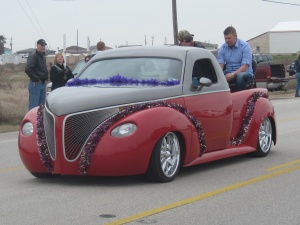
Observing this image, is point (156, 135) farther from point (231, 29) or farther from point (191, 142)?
point (231, 29)

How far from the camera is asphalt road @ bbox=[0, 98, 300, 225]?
7.07 m

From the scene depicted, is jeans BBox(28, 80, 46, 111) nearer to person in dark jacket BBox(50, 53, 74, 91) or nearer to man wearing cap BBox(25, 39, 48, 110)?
man wearing cap BBox(25, 39, 48, 110)

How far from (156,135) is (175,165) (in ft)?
2.14

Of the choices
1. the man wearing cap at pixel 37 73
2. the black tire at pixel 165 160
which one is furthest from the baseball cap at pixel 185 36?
the man wearing cap at pixel 37 73

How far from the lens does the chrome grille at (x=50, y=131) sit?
8.74m

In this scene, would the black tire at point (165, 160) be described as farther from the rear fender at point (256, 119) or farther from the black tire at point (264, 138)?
the black tire at point (264, 138)

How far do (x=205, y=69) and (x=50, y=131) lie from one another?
257cm

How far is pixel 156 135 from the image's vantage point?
8.65m

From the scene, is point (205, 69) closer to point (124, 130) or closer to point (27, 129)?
point (124, 130)

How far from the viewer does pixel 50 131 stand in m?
8.81

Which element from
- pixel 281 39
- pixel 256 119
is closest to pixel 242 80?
pixel 256 119

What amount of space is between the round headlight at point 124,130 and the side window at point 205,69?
1829 millimetres

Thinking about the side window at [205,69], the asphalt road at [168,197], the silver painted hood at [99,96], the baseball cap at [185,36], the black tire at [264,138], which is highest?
the baseball cap at [185,36]

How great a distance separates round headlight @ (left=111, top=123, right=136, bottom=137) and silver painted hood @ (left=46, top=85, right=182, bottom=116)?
1.01 ft
